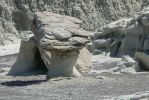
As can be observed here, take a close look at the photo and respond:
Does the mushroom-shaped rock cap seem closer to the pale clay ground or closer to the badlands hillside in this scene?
the badlands hillside

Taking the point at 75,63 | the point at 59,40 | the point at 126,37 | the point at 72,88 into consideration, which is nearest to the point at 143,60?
the point at 75,63

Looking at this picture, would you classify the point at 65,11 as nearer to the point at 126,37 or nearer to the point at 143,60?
the point at 126,37

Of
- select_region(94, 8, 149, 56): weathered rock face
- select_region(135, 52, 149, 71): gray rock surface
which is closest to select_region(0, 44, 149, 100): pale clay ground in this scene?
select_region(135, 52, 149, 71): gray rock surface

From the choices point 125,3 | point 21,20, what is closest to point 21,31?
point 21,20

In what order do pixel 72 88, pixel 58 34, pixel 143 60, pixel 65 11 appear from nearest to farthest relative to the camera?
1. pixel 72 88
2. pixel 58 34
3. pixel 143 60
4. pixel 65 11

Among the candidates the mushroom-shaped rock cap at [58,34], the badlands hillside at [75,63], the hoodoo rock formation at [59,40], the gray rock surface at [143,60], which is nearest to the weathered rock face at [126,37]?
the badlands hillside at [75,63]

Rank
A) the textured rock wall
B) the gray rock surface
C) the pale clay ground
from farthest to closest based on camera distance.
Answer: the textured rock wall → the gray rock surface → the pale clay ground

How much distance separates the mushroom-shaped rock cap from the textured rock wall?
42.1 meters

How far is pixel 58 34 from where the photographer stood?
20266 millimetres

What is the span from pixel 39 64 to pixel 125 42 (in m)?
9.44

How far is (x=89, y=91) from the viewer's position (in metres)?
17.1

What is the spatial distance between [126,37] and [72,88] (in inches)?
625

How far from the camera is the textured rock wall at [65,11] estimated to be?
220 ft

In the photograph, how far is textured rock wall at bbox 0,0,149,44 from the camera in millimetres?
67188
